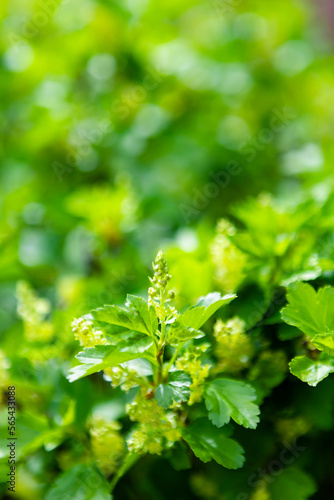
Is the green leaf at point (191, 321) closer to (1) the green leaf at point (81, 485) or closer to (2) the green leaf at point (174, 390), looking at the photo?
(2) the green leaf at point (174, 390)

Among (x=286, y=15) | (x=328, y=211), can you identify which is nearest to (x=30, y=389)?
(x=328, y=211)

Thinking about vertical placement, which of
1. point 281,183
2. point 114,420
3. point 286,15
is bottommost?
point 281,183

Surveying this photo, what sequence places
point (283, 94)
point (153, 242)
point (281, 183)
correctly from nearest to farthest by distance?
point (153, 242)
point (281, 183)
point (283, 94)

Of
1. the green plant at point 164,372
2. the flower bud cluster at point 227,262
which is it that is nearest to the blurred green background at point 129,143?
the flower bud cluster at point 227,262

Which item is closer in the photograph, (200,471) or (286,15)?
(200,471)

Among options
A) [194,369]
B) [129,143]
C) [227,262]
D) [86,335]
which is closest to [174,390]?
[194,369]

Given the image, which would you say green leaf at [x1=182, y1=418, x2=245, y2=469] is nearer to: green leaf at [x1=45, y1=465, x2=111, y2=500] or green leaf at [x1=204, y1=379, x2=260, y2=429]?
green leaf at [x1=204, y1=379, x2=260, y2=429]

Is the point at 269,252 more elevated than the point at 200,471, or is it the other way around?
the point at 269,252

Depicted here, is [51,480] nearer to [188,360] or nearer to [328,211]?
[188,360]

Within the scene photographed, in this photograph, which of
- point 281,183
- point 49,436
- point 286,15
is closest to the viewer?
point 49,436
